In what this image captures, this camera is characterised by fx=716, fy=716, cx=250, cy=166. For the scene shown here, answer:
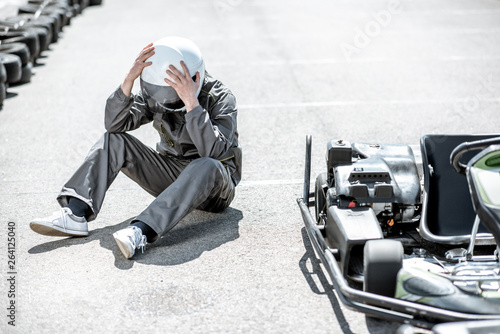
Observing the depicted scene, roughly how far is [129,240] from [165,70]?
3.16ft

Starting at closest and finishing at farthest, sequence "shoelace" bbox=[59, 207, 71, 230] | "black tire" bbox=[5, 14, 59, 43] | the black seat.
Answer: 1. the black seat
2. "shoelace" bbox=[59, 207, 71, 230]
3. "black tire" bbox=[5, 14, 59, 43]

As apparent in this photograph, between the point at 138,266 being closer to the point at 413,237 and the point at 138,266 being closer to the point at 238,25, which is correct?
the point at 413,237

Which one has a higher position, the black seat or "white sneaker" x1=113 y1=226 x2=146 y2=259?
the black seat

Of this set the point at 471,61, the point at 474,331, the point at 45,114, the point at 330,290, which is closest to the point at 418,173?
the point at 330,290

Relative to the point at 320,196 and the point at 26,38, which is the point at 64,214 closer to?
the point at 320,196

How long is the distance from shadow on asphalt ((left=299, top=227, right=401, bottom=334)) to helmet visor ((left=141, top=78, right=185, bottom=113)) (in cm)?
105

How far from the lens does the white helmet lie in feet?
13.1

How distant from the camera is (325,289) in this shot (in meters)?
3.50

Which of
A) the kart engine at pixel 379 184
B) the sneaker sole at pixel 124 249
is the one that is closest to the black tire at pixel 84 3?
the sneaker sole at pixel 124 249

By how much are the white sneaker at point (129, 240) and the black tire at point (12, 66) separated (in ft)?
16.8

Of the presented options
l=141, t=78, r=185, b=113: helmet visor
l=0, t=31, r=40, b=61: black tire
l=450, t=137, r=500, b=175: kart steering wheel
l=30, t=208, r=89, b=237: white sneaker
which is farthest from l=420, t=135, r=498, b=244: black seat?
l=0, t=31, r=40, b=61: black tire

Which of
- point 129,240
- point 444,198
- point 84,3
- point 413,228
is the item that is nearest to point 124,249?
point 129,240

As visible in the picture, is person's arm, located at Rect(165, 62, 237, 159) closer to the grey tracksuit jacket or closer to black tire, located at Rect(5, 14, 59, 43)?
the grey tracksuit jacket

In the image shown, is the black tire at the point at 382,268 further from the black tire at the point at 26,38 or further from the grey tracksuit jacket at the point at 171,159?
the black tire at the point at 26,38
